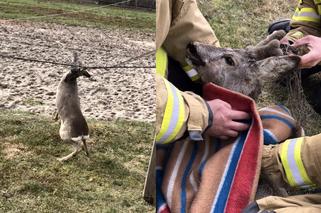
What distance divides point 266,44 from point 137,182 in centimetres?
241

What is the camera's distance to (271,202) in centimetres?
145

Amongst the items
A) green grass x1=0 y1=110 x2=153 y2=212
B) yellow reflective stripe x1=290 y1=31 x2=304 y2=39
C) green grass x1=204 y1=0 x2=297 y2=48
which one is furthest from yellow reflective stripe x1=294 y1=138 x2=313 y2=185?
green grass x1=0 y1=110 x2=153 y2=212

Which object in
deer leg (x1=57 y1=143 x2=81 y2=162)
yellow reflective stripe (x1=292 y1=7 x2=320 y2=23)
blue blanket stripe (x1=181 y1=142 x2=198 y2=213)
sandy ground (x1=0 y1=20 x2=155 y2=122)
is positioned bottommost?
sandy ground (x1=0 y1=20 x2=155 y2=122)

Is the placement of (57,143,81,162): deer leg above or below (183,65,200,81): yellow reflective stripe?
below

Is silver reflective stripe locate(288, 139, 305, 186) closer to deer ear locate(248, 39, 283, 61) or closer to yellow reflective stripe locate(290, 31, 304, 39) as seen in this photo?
deer ear locate(248, 39, 283, 61)

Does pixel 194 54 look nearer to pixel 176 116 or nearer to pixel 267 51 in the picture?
pixel 267 51

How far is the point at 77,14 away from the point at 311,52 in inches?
539

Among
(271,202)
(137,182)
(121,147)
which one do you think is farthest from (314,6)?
(121,147)

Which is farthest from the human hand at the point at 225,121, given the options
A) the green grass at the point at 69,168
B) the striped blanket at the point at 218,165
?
the green grass at the point at 69,168

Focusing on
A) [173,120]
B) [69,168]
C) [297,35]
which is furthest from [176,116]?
[69,168]

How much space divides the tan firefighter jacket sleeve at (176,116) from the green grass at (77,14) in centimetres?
1148

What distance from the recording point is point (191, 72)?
1.84m

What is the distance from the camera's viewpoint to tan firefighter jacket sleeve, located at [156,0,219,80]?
5.32 feet

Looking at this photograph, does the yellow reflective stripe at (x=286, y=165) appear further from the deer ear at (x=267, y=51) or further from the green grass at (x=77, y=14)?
the green grass at (x=77, y=14)
